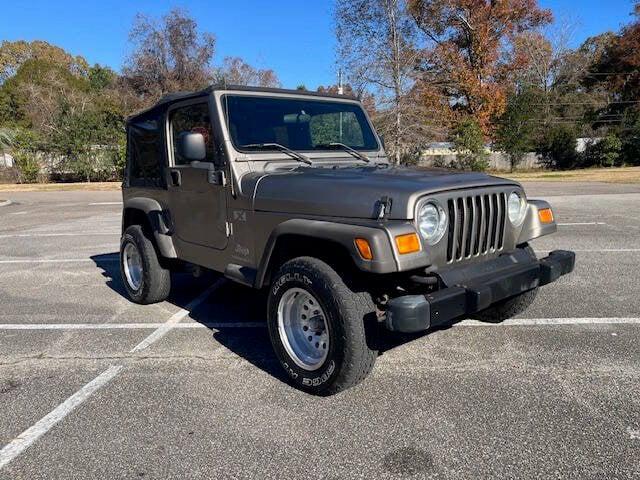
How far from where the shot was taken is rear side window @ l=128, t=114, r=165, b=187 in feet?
16.1

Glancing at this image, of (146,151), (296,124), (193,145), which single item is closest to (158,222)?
(146,151)

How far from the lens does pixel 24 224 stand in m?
13.0

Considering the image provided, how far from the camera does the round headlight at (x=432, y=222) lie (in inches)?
120

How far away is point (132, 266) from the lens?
5699mm

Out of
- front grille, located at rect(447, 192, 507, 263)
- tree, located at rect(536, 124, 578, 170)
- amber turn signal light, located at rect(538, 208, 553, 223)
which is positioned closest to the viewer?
front grille, located at rect(447, 192, 507, 263)

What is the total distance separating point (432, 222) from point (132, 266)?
149 inches

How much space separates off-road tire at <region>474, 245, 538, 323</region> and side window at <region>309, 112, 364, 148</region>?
1822 mm

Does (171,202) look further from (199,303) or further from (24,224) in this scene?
(24,224)

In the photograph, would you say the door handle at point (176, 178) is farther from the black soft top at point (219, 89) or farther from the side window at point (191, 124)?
the black soft top at point (219, 89)

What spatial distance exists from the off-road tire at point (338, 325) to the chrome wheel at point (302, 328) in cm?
10

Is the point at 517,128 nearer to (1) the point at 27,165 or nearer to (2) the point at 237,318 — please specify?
(1) the point at 27,165

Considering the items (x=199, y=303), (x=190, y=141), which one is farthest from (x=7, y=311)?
(x=190, y=141)

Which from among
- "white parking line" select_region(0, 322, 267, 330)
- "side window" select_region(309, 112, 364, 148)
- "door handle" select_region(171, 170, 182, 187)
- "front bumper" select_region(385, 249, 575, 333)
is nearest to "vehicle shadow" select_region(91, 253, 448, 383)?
"white parking line" select_region(0, 322, 267, 330)

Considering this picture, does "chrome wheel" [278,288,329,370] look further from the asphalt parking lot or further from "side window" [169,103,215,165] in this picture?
"side window" [169,103,215,165]
